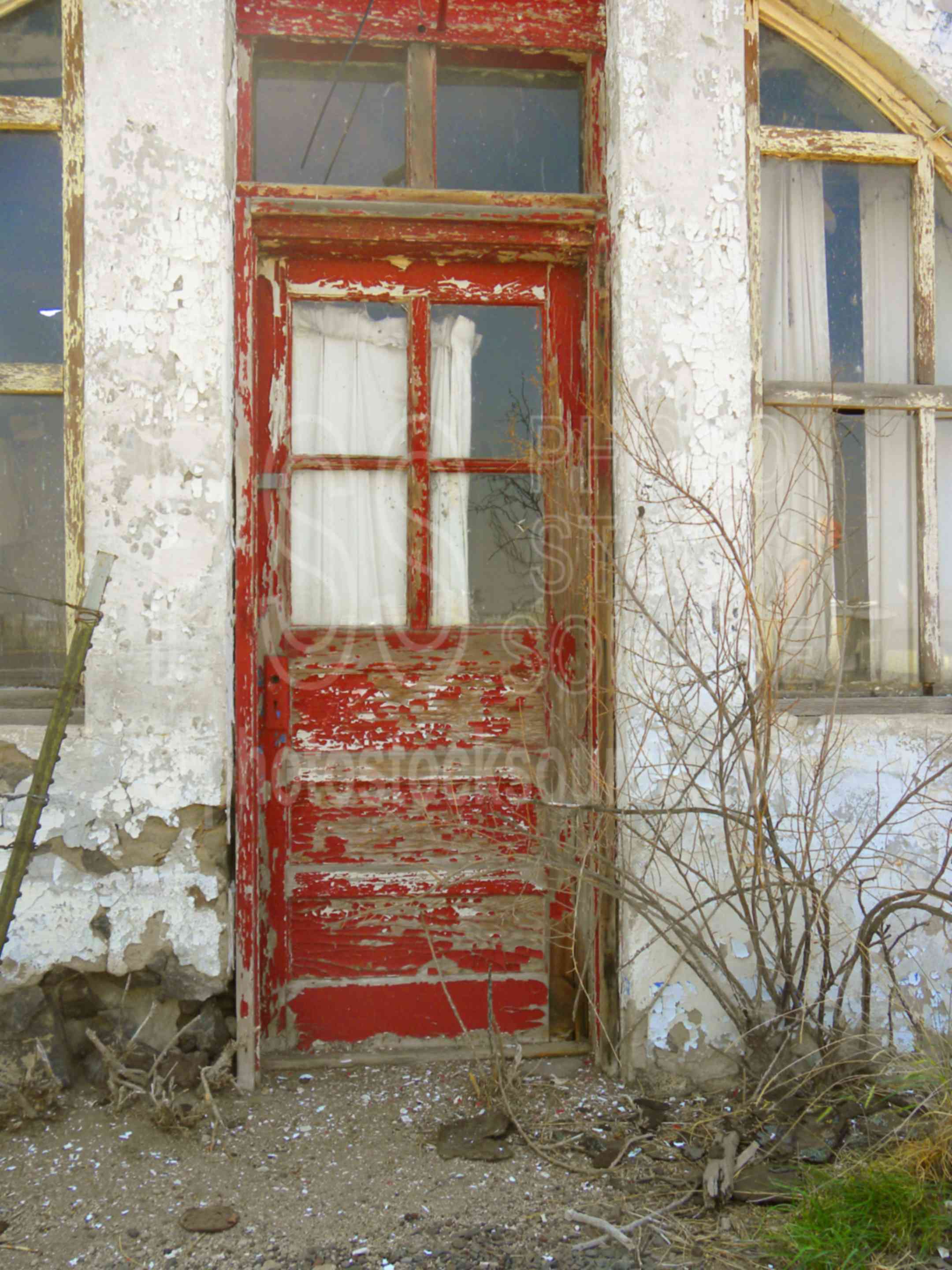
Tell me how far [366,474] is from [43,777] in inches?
48.8

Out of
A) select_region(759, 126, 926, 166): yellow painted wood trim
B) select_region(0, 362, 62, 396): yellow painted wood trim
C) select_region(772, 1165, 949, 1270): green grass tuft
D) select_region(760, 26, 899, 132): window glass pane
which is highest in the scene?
select_region(760, 26, 899, 132): window glass pane

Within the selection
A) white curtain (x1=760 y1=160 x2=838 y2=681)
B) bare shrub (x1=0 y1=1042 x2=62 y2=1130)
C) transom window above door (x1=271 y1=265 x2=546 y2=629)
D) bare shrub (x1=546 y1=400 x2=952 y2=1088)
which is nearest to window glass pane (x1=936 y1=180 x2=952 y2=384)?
white curtain (x1=760 y1=160 x2=838 y2=681)

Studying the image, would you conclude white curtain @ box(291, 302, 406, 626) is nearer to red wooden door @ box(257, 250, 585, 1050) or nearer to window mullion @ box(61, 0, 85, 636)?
red wooden door @ box(257, 250, 585, 1050)

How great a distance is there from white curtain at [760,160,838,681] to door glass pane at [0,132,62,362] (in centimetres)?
213

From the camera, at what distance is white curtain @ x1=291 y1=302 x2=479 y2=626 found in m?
2.91

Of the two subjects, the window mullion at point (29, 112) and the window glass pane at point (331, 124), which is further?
the window glass pane at point (331, 124)

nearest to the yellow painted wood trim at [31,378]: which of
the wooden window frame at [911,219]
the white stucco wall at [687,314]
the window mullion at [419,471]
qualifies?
the window mullion at [419,471]

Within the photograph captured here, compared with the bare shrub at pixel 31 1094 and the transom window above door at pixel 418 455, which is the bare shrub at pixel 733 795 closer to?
the transom window above door at pixel 418 455

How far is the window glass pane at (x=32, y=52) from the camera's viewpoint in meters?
2.82

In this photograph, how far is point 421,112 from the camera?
296 cm

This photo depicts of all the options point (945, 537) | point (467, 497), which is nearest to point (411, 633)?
point (467, 497)

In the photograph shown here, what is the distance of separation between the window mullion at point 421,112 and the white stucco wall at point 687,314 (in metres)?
0.54

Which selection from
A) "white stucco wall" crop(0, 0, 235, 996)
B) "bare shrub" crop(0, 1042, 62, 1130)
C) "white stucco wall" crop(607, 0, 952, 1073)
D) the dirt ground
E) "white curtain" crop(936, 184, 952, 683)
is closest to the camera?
the dirt ground

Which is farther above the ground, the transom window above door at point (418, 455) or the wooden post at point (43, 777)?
the transom window above door at point (418, 455)
